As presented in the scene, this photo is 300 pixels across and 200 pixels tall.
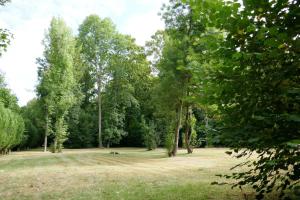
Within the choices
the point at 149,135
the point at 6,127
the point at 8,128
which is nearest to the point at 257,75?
the point at 6,127

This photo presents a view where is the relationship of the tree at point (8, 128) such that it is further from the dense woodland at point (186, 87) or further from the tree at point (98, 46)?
the tree at point (98, 46)

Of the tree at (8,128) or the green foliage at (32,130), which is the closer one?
the tree at (8,128)

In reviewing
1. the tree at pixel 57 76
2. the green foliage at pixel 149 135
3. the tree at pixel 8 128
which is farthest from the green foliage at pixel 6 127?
the green foliage at pixel 149 135

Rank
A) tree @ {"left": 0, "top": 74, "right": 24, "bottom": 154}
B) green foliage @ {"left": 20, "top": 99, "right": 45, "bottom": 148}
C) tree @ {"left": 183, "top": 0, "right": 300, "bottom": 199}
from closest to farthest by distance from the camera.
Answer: tree @ {"left": 183, "top": 0, "right": 300, "bottom": 199} < tree @ {"left": 0, "top": 74, "right": 24, "bottom": 154} < green foliage @ {"left": 20, "top": 99, "right": 45, "bottom": 148}

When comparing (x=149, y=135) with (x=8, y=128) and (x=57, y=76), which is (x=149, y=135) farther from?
(x=8, y=128)

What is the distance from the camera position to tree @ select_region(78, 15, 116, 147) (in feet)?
162

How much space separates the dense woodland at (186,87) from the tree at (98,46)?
0.14 metres

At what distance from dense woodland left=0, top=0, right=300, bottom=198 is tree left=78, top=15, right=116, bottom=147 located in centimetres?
14

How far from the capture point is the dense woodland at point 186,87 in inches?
144

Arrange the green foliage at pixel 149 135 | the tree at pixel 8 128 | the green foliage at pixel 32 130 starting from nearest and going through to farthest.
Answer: the tree at pixel 8 128
the green foliage at pixel 149 135
the green foliage at pixel 32 130

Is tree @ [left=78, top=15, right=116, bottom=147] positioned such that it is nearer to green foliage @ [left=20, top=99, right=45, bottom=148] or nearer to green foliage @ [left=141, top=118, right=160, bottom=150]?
green foliage @ [left=20, top=99, right=45, bottom=148]

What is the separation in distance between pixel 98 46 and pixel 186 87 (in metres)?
27.5

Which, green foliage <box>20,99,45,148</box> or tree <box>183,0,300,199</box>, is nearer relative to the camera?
tree <box>183,0,300,199</box>

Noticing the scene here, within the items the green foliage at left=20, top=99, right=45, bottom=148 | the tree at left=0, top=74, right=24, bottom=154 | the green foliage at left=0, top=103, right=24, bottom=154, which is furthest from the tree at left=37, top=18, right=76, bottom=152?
the green foliage at left=0, top=103, right=24, bottom=154
